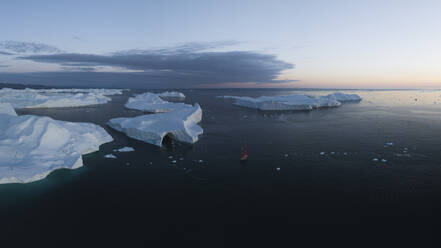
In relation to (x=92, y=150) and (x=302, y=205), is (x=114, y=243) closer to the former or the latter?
(x=302, y=205)

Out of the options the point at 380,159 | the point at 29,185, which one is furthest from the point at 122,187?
the point at 380,159

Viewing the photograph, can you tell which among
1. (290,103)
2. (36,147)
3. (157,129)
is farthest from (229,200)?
(290,103)

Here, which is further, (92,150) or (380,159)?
(92,150)

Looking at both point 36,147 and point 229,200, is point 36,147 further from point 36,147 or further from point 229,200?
point 229,200

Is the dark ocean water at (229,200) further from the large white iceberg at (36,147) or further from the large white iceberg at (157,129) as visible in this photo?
the large white iceberg at (157,129)

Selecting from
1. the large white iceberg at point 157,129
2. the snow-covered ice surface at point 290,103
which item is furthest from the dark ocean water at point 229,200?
the snow-covered ice surface at point 290,103
